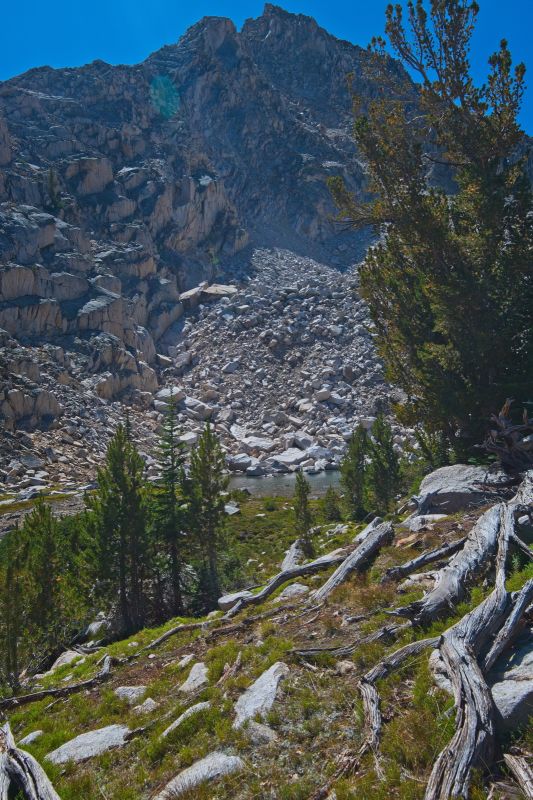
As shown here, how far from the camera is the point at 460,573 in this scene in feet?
25.3

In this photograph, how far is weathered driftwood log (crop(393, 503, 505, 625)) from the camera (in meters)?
6.95

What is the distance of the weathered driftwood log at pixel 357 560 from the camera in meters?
10.4

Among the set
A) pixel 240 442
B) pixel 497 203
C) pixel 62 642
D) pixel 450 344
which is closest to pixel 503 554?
pixel 450 344

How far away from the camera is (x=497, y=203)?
1756 cm

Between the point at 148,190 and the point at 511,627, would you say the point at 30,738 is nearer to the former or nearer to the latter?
the point at 511,627

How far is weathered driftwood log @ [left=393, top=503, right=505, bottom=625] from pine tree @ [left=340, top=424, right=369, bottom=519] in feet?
108

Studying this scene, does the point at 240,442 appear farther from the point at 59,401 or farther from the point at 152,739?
the point at 152,739

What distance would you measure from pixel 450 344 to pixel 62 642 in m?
20.7

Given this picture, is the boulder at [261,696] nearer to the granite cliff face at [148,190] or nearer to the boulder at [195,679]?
the boulder at [195,679]

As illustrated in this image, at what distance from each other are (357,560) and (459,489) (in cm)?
484

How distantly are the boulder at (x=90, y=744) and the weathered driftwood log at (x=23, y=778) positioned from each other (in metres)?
1.01

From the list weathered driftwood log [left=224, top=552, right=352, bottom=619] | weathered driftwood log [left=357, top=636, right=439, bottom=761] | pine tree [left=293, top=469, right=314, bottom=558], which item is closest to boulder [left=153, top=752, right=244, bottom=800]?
weathered driftwood log [left=357, top=636, right=439, bottom=761]

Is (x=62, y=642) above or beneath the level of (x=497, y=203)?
beneath

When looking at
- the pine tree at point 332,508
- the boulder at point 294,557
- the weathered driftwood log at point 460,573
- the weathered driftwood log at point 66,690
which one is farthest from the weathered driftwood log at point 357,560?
the pine tree at point 332,508
